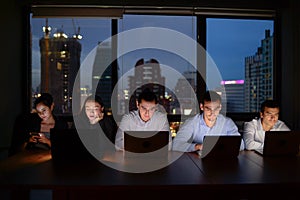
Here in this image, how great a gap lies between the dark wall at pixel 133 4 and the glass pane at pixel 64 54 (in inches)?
6.7

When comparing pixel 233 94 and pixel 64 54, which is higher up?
pixel 64 54

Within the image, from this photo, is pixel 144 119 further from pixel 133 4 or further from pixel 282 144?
pixel 133 4

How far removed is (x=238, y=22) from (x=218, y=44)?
422mm

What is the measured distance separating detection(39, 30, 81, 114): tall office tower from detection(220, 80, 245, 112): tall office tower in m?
1.98

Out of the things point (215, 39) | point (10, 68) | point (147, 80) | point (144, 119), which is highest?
point (215, 39)

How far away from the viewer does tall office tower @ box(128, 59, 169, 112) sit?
13.6ft

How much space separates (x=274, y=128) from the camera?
3025mm

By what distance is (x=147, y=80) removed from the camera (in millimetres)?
4199

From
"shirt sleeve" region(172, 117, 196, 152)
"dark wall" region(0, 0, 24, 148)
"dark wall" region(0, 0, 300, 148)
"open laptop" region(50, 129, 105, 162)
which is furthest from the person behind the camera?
"dark wall" region(0, 0, 300, 148)

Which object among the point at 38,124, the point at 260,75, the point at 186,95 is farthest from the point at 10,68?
the point at 260,75

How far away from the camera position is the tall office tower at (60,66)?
410 cm

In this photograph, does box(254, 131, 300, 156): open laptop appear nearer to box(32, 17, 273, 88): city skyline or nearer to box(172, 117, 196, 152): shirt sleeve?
box(172, 117, 196, 152): shirt sleeve

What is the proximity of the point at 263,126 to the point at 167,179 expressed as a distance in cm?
159

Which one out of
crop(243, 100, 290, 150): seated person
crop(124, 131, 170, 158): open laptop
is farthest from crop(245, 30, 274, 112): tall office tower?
crop(124, 131, 170, 158): open laptop
